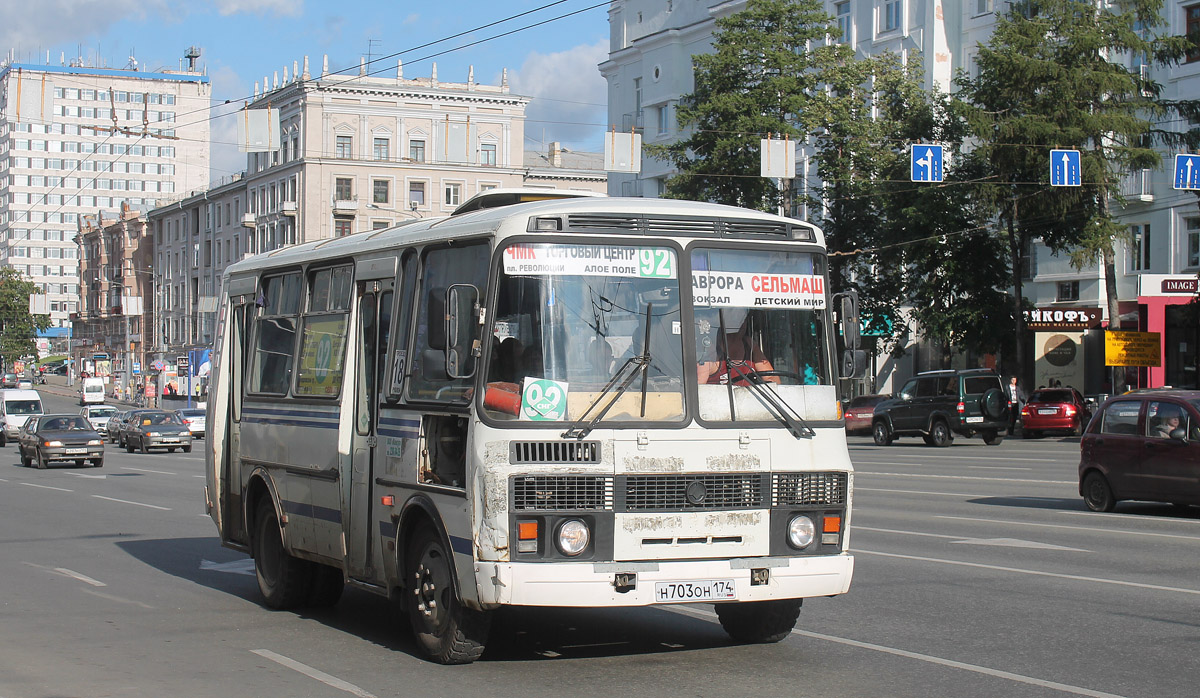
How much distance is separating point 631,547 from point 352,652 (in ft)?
7.67

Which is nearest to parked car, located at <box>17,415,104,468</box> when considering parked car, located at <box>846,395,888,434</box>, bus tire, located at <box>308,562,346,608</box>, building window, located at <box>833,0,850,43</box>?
parked car, located at <box>846,395,888,434</box>

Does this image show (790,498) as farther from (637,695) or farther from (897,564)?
(897,564)

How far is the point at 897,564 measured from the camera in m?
13.3

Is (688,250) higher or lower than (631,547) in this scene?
higher

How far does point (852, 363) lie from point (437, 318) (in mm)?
2580

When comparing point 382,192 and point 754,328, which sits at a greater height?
point 382,192

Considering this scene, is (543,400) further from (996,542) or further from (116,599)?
(996,542)

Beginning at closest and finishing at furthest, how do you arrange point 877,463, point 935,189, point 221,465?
point 221,465, point 877,463, point 935,189

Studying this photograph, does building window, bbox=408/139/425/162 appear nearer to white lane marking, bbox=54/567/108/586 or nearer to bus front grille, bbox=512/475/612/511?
white lane marking, bbox=54/567/108/586

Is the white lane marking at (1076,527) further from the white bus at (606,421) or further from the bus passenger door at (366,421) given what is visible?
the bus passenger door at (366,421)

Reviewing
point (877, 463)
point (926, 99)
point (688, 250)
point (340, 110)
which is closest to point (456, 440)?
point (688, 250)

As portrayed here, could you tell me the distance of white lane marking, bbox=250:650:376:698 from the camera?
8008 millimetres

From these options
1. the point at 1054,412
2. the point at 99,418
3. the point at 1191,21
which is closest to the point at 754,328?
the point at 1054,412

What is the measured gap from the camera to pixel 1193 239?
4731 centimetres
